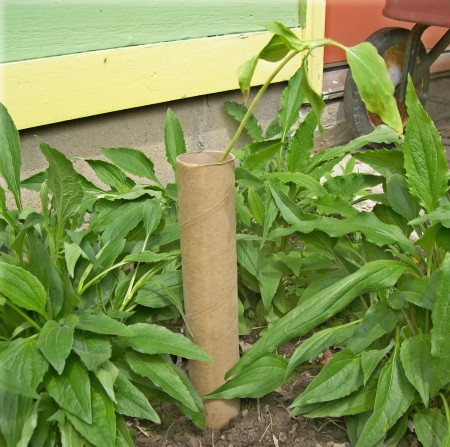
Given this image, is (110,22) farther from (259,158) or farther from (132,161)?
(259,158)

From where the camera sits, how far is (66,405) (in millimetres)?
1532

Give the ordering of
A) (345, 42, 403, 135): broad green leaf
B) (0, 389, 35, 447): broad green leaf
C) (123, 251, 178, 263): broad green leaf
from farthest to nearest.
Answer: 1. (123, 251, 178, 263): broad green leaf
2. (0, 389, 35, 447): broad green leaf
3. (345, 42, 403, 135): broad green leaf

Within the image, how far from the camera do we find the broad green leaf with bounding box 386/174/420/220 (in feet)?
6.21

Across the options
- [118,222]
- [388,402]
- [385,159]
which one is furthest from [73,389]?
[385,159]

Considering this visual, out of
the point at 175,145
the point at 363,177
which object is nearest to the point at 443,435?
the point at 363,177

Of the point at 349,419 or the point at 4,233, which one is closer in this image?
the point at 349,419

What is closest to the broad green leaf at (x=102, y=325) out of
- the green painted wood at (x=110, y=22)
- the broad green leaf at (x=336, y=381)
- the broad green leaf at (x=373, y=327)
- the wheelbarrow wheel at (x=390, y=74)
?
the broad green leaf at (x=336, y=381)

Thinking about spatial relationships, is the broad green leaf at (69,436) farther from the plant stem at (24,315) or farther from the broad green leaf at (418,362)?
the broad green leaf at (418,362)

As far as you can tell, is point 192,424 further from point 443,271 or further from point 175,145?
point 175,145

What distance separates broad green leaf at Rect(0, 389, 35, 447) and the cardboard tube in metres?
0.42

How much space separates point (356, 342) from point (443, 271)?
31 centimetres

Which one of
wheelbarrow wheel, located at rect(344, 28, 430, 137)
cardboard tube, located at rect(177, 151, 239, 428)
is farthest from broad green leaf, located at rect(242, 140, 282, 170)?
wheelbarrow wheel, located at rect(344, 28, 430, 137)

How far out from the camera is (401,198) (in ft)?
6.24

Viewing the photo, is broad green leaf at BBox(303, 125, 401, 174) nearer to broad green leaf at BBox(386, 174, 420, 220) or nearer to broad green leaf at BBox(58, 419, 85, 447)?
broad green leaf at BBox(386, 174, 420, 220)
